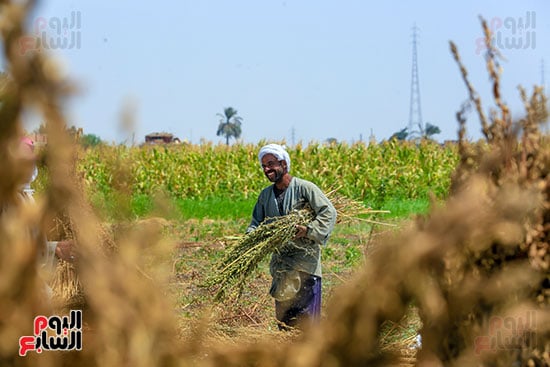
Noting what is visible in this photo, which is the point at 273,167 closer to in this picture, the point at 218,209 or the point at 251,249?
the point at 251,249

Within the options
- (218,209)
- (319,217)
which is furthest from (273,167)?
(218,209)

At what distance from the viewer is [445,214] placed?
0.74 m

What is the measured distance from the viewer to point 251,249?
586 cm

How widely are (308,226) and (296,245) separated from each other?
20cm

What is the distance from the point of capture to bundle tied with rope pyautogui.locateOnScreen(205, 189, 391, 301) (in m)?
5.57

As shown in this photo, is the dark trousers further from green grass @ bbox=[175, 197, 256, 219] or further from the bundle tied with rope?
green grass @ bbox=[175, 197, 256, 219]

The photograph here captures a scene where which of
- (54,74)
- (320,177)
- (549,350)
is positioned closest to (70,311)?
(54,74)

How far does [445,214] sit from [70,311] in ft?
1.46

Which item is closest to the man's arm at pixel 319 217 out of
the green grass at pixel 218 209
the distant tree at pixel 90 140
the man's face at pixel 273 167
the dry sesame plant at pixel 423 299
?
the man's face at pixel 273 167

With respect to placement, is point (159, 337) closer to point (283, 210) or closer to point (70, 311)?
point (70, 311)

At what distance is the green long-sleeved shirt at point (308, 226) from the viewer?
18.3 feet

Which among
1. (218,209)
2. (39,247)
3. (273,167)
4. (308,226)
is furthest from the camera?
(218,209)

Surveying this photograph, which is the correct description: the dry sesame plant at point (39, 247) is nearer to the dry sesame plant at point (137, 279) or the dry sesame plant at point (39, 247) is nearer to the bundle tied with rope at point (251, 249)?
the dry sesame plant at point (137, 279)

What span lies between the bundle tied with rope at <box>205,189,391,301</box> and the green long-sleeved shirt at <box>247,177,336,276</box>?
0.22 feet
